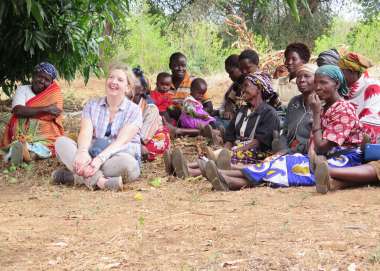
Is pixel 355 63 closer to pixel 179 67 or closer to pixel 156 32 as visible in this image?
pixel 179 67

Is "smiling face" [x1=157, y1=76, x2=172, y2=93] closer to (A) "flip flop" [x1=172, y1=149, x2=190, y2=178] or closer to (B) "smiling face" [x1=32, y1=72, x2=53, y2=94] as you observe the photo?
(B) "smiling face" [x1=32, y1=72, x2=53, y2=94]

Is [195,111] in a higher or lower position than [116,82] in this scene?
lower

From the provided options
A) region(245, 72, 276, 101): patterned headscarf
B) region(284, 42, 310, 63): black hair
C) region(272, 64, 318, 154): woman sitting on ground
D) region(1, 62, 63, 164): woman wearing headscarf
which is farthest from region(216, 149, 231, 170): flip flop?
region(1, 62, 63, 164): woman wearing headscarf

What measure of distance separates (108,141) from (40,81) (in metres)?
1.52

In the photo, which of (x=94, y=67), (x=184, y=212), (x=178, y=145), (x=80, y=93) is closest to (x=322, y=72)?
(x=184, y=212)

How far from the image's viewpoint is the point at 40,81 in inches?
248

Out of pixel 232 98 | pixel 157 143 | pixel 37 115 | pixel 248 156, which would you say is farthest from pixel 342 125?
pixel 37 115

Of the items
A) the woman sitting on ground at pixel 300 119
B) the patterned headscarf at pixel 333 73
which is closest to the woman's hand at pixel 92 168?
the woman sitting on ground at pixel 300 119

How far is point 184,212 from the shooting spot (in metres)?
3.99

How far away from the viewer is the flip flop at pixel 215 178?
14.5ft

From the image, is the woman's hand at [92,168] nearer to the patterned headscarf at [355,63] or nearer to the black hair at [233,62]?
the patterned headscarf at [355,63]

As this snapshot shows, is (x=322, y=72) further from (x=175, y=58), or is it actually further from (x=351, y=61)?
(x=175, y=58)

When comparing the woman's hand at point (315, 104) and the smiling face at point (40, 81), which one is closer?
the woman's hand at point (315, 104)

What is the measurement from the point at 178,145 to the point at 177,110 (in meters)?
0.82
